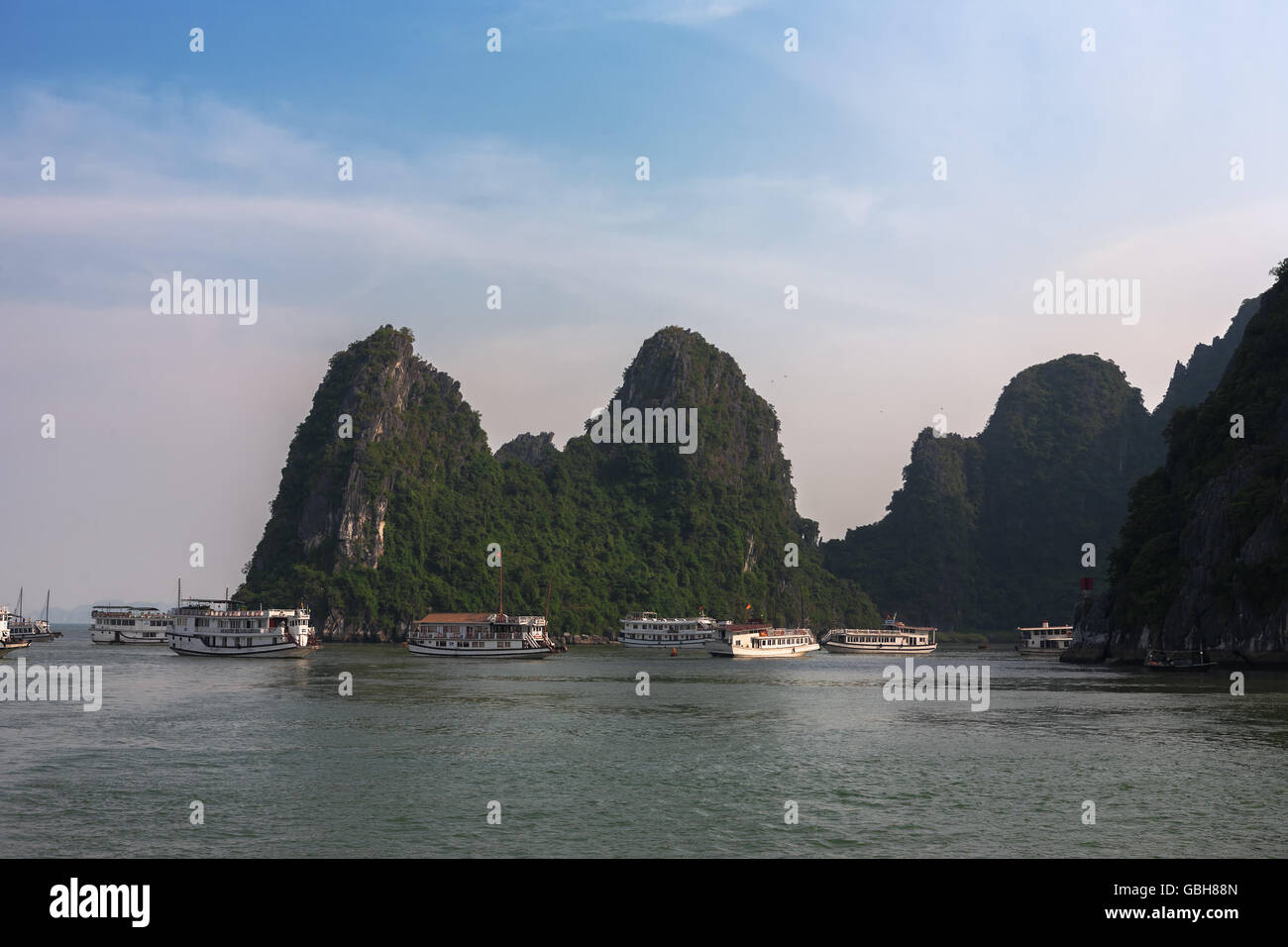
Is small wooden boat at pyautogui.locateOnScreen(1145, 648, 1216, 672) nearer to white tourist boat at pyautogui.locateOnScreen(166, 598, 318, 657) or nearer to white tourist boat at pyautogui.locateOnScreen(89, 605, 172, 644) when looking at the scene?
white tourist boat at pyautogui.locateOnScreen(166, 598, 318, 657)

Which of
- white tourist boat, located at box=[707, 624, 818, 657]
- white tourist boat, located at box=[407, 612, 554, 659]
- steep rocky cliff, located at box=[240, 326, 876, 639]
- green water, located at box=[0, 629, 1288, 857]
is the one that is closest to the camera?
green water, located at box=[0, 629, 1288, 857]

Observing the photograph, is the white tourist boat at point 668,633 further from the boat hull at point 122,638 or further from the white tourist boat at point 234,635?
the boat hull at point 122,638

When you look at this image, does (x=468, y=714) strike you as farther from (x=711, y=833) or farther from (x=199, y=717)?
(x=711, y=833)

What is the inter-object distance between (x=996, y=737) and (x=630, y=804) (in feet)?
61.0

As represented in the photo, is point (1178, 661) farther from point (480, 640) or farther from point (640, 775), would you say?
point (480, 640)

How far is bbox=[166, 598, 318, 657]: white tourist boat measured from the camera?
95875 mm

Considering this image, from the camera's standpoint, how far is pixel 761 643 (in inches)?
4786

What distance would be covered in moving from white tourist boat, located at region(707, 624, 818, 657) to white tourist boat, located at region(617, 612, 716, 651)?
362 inches

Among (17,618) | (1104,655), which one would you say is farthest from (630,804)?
(17,618)

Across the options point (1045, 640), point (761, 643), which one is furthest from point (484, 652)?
point (1045, 640)

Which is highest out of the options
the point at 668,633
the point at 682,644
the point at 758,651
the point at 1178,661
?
the point at 1178,661

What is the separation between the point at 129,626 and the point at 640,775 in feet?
396

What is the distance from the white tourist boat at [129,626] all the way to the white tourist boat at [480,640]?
140 feet

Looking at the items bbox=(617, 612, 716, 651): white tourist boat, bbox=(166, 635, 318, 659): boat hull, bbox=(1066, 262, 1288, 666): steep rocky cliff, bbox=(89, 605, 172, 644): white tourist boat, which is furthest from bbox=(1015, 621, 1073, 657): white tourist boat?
bbox=(89, 605, 172, 644): white tourist boat
